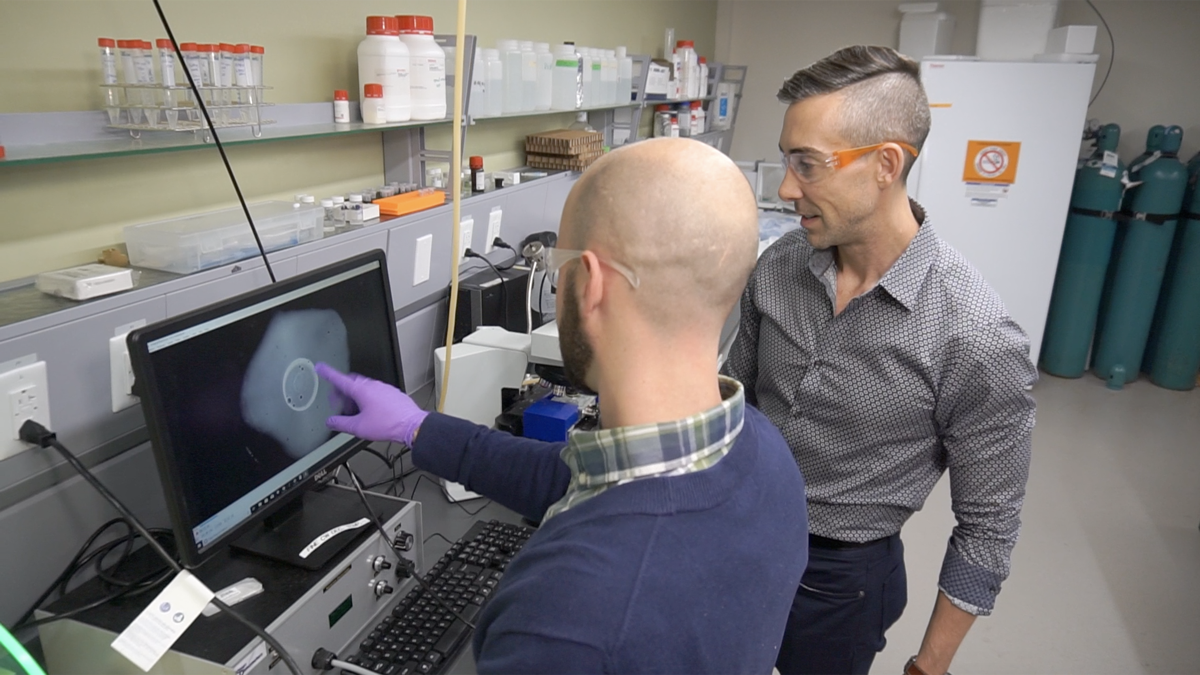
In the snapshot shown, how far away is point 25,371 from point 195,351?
0.22 meters

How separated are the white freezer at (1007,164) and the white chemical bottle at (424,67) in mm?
2712

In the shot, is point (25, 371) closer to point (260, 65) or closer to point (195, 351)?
point (195, 351)

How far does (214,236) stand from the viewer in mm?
1211

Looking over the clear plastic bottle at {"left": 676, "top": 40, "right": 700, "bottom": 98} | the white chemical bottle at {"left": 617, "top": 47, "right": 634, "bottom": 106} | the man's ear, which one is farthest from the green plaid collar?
the clear plastic bottle at {"left": 676, "top": 40, "right": 700, "bottom": 98}

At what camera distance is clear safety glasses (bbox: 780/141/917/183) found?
1.15 m

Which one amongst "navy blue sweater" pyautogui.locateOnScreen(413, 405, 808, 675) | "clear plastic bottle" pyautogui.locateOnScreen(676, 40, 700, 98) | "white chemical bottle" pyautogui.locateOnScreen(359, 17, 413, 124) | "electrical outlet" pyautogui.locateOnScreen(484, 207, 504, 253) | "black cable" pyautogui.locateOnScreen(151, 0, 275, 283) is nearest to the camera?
"navy blue sweater" pyautogui.locateOnScreen(413, 405, 808, 675)

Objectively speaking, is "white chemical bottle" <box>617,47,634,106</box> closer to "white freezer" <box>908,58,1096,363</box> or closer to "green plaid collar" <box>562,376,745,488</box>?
"white freezer" <box>908,58,1096,363</box>

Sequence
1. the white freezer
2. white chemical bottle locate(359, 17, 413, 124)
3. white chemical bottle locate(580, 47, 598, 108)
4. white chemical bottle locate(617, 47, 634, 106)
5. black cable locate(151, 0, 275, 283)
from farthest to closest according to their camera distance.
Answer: the white freezer → white chemical bottle locate(617, 47, 634, 106) → white chemical bottle locate(580, 47, 598, 108) → white chemical bottle locate(359, 17, 413, 124) → black cable locate(151, 0, 275, 283)

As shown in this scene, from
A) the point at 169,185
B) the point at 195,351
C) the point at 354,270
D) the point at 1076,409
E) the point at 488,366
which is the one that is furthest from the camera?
the point at 1076,409

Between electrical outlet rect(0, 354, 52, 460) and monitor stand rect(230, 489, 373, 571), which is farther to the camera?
monitor stand rect(230, 489, 373, 571)

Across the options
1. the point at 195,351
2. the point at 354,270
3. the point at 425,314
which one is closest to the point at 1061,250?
the point at 425,314

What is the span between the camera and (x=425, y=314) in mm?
1785

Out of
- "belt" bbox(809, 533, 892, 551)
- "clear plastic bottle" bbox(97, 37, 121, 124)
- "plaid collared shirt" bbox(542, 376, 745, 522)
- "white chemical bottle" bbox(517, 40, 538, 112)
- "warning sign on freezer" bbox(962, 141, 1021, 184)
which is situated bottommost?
"belt" bbox(809, 533, 892, 551)

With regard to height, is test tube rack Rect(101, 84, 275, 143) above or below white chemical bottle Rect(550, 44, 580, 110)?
below
